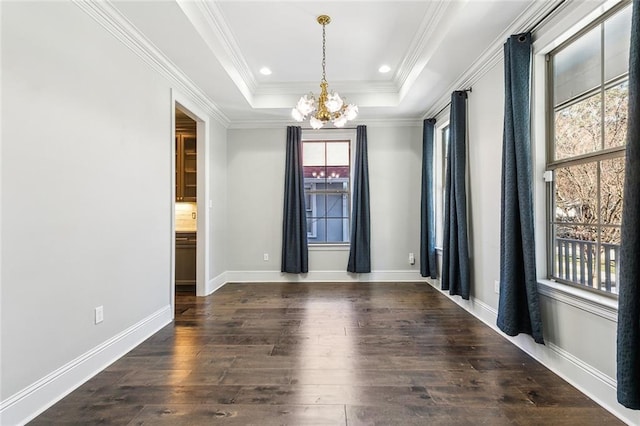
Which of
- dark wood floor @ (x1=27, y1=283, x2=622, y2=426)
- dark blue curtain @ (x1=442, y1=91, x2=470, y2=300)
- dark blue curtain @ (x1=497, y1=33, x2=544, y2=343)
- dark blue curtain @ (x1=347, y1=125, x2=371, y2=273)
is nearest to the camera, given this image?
dark wood floor @ (x1=27, y1=283, x2=622, y2=426)

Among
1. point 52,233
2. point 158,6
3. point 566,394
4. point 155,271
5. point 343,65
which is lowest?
point 566,394

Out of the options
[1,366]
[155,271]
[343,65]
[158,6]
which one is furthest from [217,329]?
[343,65]

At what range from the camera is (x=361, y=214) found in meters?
5.07

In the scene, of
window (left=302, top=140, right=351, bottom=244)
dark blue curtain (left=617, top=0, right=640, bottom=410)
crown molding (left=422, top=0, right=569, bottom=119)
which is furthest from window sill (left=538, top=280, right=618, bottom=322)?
window (left=302, top=140, right=351, bottom=244)

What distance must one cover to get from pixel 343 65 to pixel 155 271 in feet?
10.7

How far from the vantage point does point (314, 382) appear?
2.12 meters

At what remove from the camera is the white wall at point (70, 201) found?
5.53 feet

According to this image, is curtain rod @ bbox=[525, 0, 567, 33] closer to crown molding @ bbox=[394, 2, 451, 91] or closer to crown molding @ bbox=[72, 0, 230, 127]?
crown molding @ bbox=[394, 2, 451, 91]

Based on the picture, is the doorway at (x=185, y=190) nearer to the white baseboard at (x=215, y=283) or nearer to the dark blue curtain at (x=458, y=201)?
the white baseboard at (x=215, y=283)

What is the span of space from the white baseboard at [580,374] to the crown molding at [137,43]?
416cm

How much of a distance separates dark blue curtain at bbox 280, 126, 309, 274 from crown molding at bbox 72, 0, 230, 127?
1.63 meters

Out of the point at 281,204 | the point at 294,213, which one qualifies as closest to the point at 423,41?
the point at 294,213

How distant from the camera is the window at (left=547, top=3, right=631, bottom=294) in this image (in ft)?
6.19

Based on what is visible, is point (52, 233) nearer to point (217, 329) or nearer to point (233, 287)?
point (217, 329)
